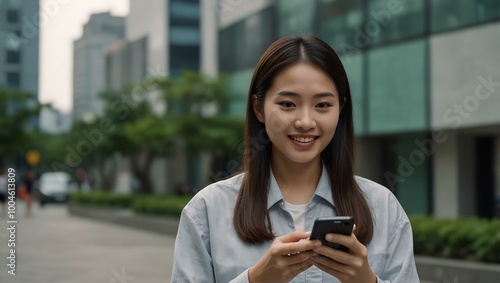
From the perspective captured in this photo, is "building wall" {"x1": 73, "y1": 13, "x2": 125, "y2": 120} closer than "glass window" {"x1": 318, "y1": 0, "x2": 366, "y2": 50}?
No

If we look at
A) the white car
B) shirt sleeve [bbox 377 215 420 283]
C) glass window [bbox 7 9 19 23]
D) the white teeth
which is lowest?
the white car

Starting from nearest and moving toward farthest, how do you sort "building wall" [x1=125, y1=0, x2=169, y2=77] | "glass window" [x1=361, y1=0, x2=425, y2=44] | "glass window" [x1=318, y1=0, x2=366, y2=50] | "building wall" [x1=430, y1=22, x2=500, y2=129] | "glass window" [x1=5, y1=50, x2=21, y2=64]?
"building wall" [x1=430, y1=22, x2=500, y2=129] → "glass window" [x1=361, y1=0, x2=425, y2=44] → "glass window" [x1=318, y1=0, x2=366, y2=50] → "building wall" [x1=125, y1=0, x2=169, y2=77] → "glass window" [x1=5, y1=50, x2=21, y2=64]

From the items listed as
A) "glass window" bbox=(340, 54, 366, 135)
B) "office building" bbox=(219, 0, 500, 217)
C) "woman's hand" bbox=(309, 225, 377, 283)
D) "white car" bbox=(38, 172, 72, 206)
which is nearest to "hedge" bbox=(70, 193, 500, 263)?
"office building" bbox=(219, 0, 500, 217)

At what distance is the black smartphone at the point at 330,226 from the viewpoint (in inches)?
68.5

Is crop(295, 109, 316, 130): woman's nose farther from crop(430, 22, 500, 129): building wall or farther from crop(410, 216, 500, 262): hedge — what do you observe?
crop(430, 22, 500, 129): building wall

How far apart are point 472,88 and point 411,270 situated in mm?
13925

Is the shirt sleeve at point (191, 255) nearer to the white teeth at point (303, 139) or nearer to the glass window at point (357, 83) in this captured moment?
the white teeth at point (303, 139)

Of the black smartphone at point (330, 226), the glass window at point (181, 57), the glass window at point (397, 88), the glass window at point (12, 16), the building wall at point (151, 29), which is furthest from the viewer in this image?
the glass window at point (12, 16)

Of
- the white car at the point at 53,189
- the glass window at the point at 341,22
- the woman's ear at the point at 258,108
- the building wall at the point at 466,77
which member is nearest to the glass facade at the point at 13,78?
the white car at the point at 53,189

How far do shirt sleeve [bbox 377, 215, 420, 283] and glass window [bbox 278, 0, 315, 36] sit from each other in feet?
59.2

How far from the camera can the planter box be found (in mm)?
8688

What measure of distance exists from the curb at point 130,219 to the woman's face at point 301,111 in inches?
645

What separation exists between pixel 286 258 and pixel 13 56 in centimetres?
7628

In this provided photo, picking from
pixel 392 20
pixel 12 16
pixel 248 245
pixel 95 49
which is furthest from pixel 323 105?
pixel 12 16
